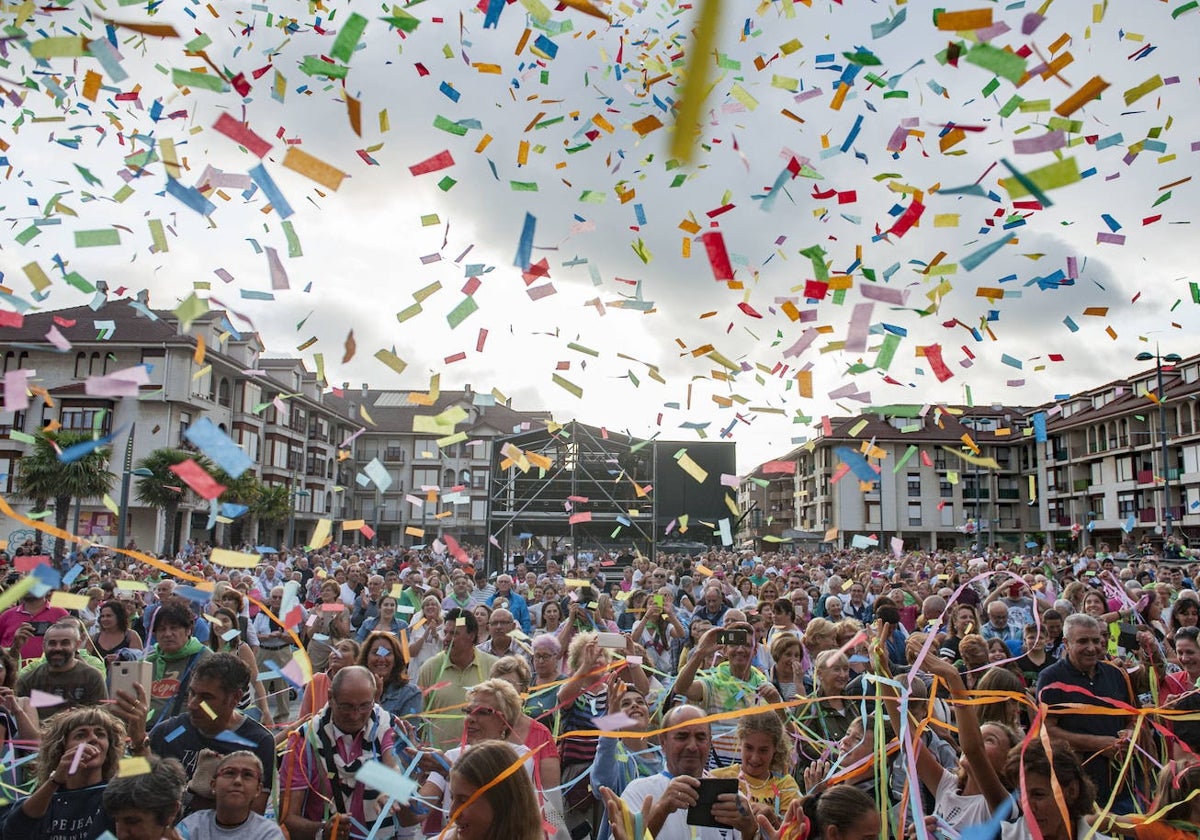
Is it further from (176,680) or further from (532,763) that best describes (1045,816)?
(176,680)

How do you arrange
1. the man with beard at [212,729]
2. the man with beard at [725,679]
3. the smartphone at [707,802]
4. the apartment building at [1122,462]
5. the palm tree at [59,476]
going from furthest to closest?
the apartment building at [1122,462] < the palm tree at [59,476] < the man with beard at [725,679] < the man with beard at [212,729] < the smartphone at [707,802]

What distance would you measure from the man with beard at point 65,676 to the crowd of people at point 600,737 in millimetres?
12

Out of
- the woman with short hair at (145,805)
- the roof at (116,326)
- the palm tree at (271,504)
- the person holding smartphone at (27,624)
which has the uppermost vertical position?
the roof at (116,326)

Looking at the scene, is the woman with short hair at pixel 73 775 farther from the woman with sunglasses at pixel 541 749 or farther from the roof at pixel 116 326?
the roof at pixel 116 326

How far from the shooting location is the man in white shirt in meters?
3.11

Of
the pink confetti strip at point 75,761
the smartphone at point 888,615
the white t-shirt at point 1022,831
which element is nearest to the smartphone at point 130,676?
the pink confetti strip at point 75,761

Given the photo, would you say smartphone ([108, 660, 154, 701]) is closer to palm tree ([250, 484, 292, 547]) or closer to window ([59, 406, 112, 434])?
palm tree ([250, 484, 292, 547])

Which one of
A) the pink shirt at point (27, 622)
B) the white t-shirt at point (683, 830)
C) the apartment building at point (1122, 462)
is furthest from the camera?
the apartment building at point (1122, 462)

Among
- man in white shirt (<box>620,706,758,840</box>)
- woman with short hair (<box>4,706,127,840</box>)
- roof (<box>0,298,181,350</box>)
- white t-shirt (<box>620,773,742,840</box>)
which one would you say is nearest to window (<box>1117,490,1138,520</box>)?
roof (<box>0,298,181,350</box>)

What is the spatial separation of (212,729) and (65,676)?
4.95 ft

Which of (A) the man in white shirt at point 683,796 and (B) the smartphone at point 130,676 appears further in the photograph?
(B) the smartphone at point 130,676

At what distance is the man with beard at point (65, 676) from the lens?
4.83 m

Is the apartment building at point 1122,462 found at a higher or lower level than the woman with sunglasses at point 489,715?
higher

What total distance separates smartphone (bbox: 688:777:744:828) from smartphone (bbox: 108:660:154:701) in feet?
7.99
